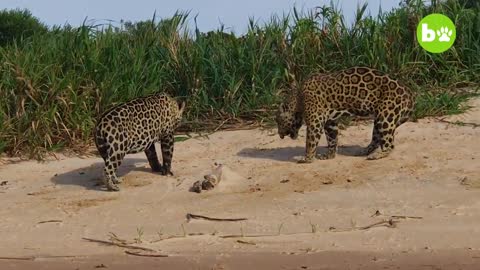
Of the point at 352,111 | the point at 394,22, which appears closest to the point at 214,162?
the point at 352,111

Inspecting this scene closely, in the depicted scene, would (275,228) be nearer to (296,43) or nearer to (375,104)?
(375,104)

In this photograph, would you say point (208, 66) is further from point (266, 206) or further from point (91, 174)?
point (266, 206)

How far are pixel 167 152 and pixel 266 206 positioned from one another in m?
1.62

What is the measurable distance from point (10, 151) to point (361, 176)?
384cm

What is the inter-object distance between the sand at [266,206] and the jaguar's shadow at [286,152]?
0.07ft

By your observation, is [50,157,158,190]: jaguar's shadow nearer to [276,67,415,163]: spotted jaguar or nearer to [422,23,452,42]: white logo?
[276,67,415,163]: spotted jaguar

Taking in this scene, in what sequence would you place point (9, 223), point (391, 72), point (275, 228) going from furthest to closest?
1. point (391, 72)
2. point (9, 223)
3. point (275, 228)

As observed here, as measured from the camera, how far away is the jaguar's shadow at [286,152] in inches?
380

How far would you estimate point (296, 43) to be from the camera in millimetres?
11500

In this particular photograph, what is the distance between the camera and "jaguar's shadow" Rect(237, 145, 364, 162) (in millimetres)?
9641

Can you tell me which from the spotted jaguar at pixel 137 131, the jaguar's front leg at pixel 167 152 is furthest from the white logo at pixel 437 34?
the jaguar's front leg at pixel 167 152

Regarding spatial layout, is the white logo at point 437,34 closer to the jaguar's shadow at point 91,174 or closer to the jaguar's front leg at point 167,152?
the jaguar's front leg at point 167,152

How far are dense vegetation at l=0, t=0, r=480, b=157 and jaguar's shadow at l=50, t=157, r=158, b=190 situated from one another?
693mm

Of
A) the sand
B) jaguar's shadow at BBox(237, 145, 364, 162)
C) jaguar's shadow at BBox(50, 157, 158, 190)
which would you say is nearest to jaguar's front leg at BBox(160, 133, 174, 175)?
the sand
